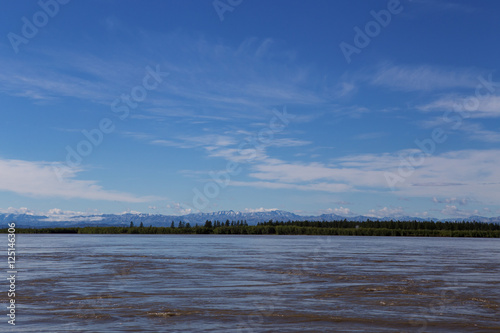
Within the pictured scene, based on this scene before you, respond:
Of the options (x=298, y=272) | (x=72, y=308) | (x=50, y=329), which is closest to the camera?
(x=50, y=329)

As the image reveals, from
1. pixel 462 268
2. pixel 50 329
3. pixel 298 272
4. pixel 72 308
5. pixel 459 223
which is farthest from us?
pixel 459 223

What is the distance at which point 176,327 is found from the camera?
15.1 m

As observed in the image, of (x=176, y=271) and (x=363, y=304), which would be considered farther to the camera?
(x=176, y=271)

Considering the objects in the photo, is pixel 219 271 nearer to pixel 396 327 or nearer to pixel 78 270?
pixel 78 270

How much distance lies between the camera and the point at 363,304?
19281 millimetres

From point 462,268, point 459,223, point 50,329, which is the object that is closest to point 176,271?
point 50,329

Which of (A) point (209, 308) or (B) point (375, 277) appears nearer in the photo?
(A) point (209, 308)

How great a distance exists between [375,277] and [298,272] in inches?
191

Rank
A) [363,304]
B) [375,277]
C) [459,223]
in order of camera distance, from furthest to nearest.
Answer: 1. [459,223]
2. [375,277]
3. [363,304]

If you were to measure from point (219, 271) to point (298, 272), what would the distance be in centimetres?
474

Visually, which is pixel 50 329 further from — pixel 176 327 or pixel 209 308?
pixel 209 308

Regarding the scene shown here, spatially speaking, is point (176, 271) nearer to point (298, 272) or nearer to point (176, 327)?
point (298, 272)

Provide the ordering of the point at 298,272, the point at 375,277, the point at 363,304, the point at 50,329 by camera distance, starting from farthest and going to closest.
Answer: the point at 298,272 < the point at 375,277 < the point at 363,304 < the point at 50,329

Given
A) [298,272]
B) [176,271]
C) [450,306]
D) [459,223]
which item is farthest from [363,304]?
[459,223]
